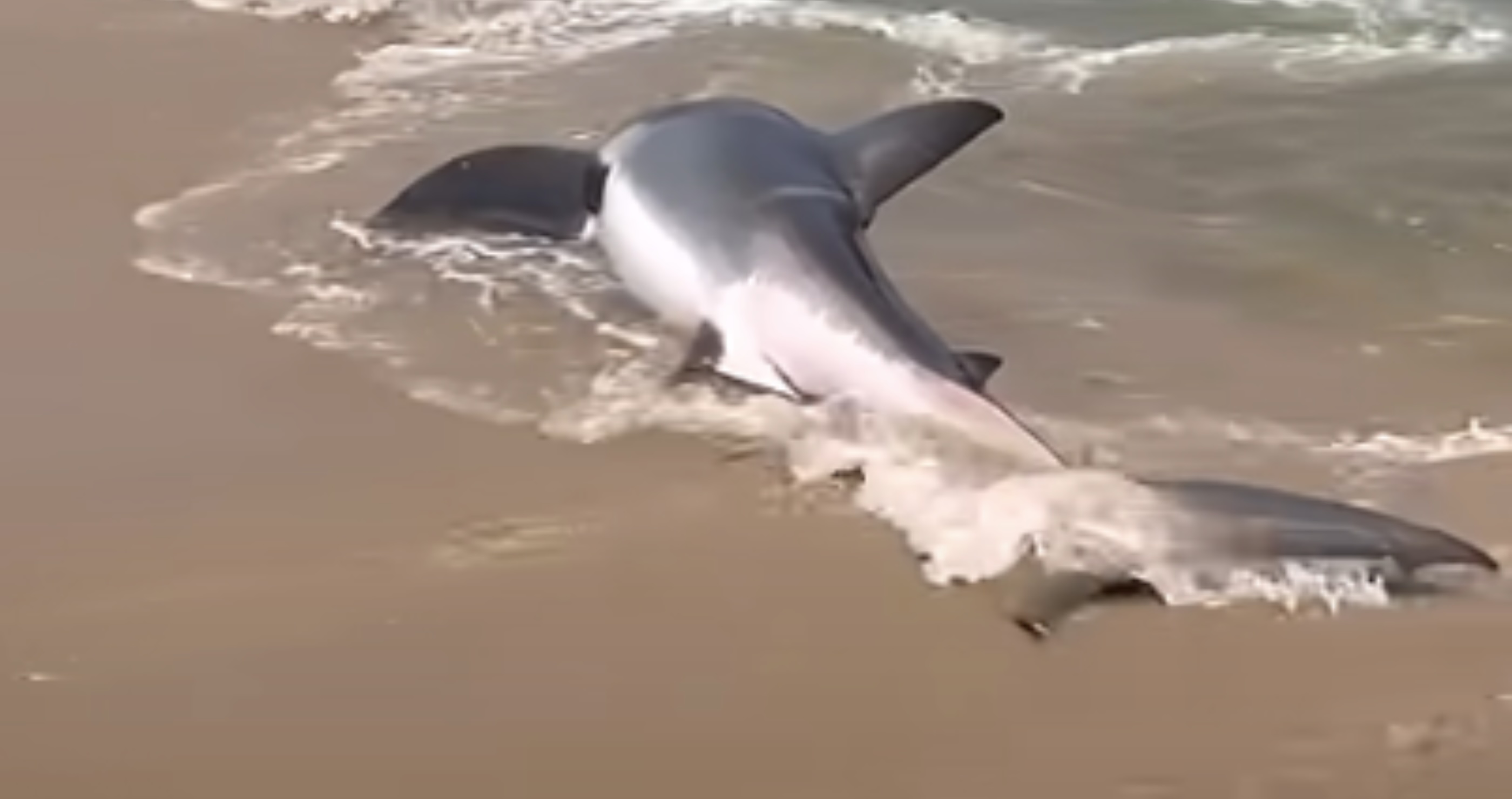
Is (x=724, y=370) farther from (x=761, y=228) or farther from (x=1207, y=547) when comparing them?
(x=1207, y=547)

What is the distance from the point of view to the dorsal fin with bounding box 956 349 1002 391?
196 inches

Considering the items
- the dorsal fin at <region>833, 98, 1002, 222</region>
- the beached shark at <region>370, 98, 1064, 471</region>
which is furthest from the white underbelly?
the dorsal fin at <region>833, 98, 1002, 222</region>

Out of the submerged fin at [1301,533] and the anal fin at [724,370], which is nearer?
the submerged fin at [1301,533]

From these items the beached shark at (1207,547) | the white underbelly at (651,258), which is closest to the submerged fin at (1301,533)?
the beached shark at (1207,547)

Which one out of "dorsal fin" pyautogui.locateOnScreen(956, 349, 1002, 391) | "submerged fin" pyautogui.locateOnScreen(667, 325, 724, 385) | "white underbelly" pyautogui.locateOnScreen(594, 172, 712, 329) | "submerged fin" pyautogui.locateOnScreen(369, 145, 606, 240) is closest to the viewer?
"dorsal fin" pyautogui.locateOnScreen(956, 349, 1002, 391)

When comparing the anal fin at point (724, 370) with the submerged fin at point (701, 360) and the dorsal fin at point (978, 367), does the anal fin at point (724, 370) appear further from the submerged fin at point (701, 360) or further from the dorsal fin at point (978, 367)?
the dorsal fin at point (978, 367)

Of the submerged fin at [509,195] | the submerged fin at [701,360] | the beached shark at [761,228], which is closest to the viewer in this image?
the beached shark at [761,228]

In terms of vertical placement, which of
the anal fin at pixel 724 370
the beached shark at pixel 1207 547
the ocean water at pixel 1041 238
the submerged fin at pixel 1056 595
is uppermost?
the beached shark at pixel 1207 547

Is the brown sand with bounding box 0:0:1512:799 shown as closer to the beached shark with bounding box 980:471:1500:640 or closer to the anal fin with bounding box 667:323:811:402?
the beached shark with bounding box 980:471:1500:640

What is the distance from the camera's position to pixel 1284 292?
6570mm

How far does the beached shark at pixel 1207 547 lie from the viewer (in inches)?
171

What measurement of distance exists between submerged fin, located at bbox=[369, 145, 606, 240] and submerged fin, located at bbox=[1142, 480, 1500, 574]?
258 cm

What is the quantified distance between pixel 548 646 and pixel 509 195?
2.54 meters

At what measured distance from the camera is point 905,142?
6.46 meters
